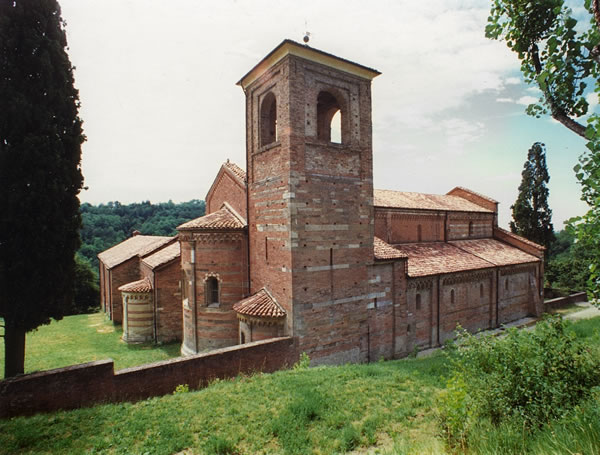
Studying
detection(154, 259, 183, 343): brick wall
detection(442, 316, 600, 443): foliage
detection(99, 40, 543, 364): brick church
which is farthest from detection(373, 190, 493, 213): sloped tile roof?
detection(154, 259, 183, 343): brick wall

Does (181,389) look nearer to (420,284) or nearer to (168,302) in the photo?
(168,302)

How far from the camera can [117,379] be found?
8062mm

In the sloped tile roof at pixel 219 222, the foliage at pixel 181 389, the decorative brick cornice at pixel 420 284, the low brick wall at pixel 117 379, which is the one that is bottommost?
the foliage at pixel 181 389

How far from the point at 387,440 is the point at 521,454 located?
8.43ft

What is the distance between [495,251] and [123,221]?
6655cm

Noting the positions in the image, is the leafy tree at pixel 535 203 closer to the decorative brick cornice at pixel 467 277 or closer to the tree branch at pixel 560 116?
the decorative brick cornice at pixel 467 277

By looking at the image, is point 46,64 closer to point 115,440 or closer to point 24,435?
point 24,435

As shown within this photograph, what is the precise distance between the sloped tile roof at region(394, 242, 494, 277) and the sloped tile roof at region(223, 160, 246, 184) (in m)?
9.26

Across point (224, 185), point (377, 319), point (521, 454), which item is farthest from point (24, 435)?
point (224, 185)

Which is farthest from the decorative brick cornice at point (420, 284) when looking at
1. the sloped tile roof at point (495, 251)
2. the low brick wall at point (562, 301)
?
the low brick wall at point (562, 301)

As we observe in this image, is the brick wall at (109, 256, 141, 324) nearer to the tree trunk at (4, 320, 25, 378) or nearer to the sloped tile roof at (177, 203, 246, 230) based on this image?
the sloped tile roof at (177, 203, 246, 230)

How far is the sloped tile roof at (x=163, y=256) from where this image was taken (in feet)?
60.4

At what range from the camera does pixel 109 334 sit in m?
20.5

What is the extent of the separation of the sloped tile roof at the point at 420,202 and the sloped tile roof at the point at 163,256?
40.8 ft
